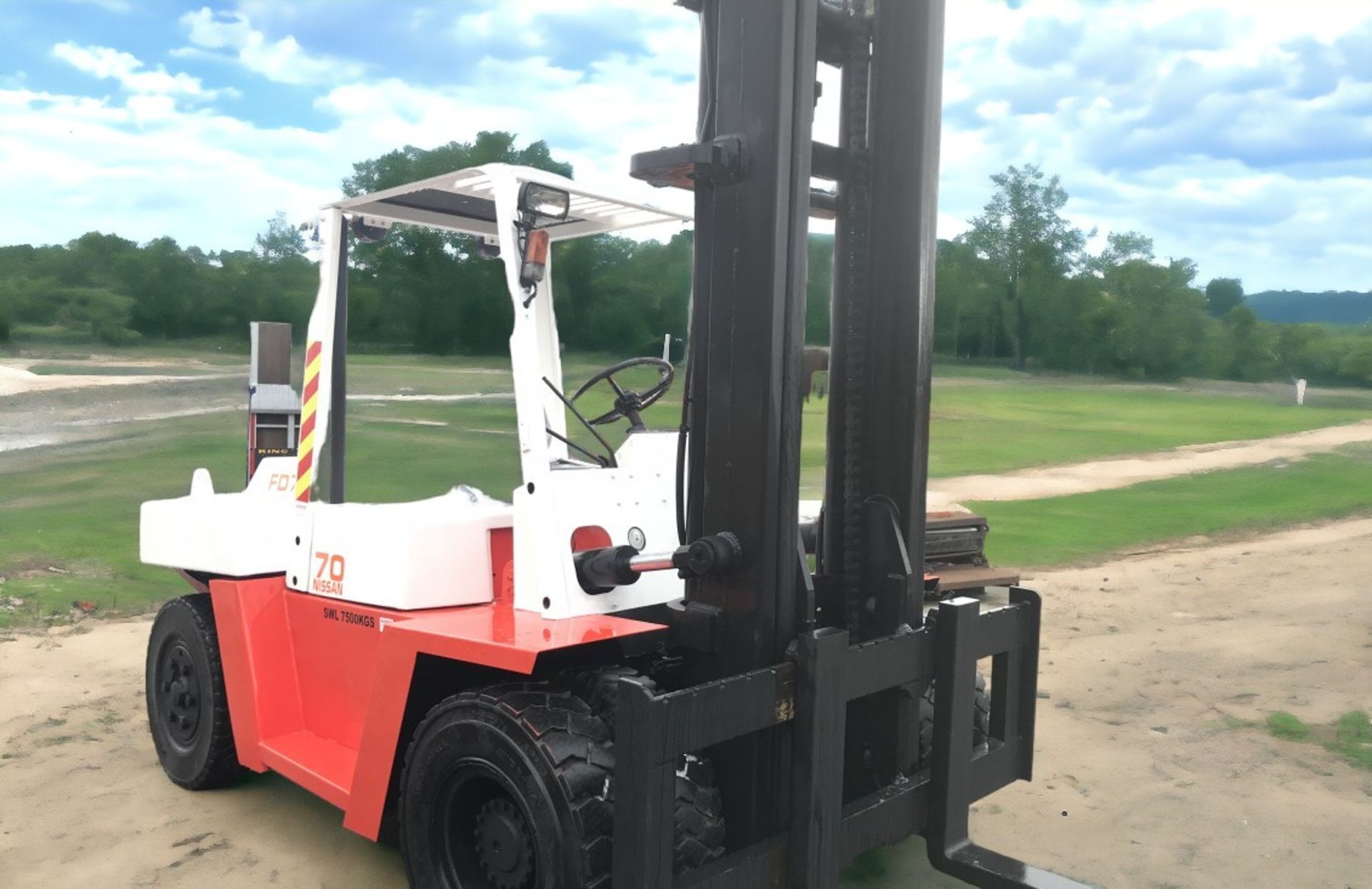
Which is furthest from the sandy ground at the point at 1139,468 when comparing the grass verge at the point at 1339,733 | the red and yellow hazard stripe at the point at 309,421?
the red and yellow hazard stripe at the point at 309,421

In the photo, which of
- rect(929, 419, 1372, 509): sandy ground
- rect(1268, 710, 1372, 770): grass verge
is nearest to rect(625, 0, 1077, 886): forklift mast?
rect(1268, 710, 1372, 770): grass verge

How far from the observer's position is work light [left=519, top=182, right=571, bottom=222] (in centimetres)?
366

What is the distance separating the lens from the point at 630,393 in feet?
14.6

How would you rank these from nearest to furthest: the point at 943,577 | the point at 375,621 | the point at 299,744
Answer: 1. the point at 375,621
2. the point at 299,744
3. the point at 943,577

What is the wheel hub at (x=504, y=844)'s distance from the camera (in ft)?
10.7

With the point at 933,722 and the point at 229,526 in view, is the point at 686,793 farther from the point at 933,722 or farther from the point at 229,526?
the point at 229,526

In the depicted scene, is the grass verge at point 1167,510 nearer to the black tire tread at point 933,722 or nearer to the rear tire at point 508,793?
the black tire tread at point 933,722

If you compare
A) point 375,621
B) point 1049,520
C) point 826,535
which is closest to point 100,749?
point 375,621

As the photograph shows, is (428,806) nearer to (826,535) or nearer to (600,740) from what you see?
(600,740)

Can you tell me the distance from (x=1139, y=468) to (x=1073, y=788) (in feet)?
64.9

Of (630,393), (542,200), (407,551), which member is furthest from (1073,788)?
(542,200)

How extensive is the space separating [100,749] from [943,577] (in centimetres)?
657

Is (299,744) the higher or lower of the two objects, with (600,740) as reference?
lower

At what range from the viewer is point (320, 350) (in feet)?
14.9
